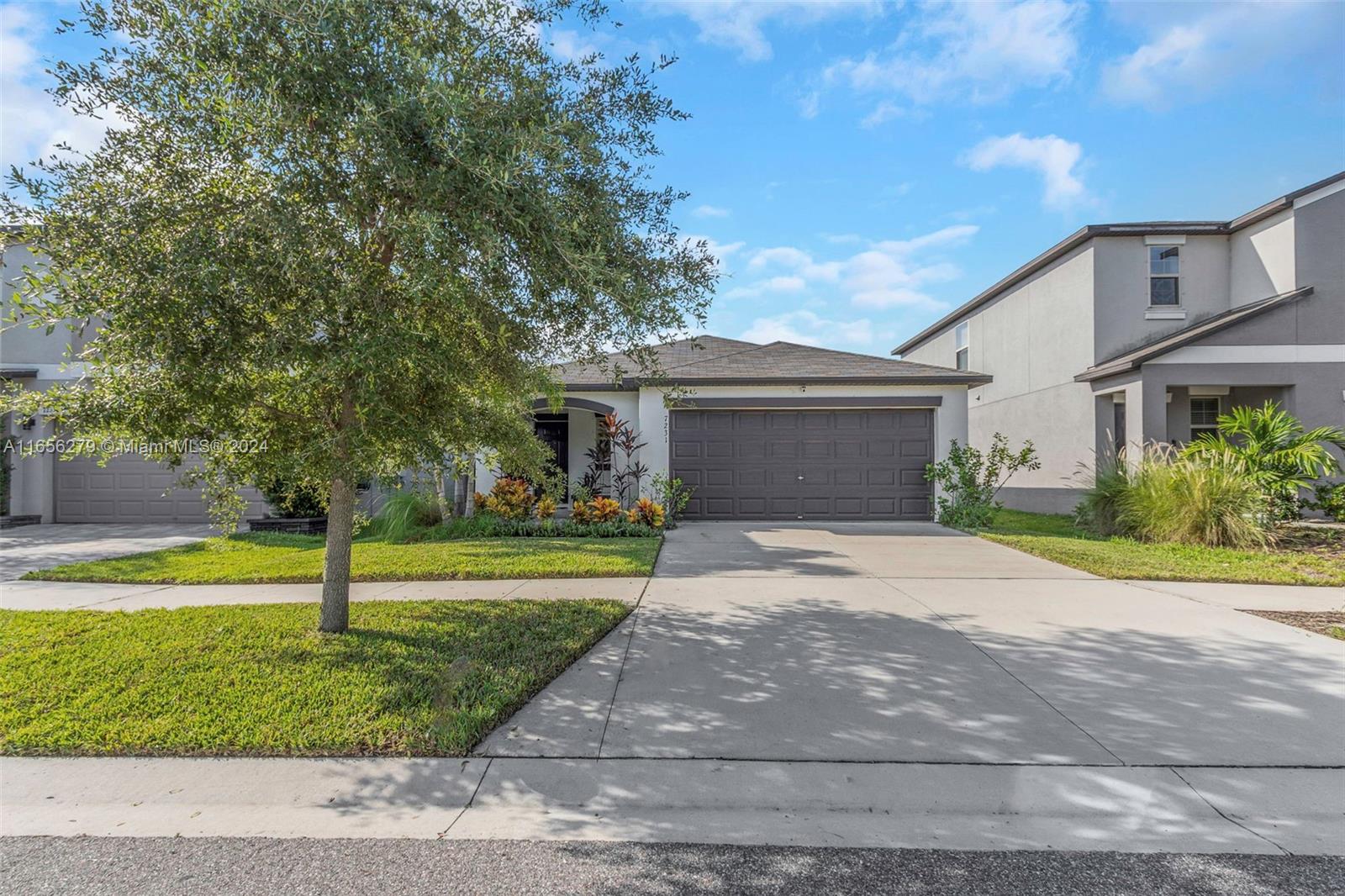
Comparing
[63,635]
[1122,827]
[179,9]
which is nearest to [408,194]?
[179,9]

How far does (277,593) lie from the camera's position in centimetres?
681

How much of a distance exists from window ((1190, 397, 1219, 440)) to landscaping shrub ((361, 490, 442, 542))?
16.4 m

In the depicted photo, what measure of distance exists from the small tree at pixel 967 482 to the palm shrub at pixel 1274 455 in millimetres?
2832

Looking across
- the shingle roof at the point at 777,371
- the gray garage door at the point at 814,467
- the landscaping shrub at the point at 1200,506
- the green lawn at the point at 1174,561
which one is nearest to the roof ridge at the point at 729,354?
the shingle roof at the point at 777,371

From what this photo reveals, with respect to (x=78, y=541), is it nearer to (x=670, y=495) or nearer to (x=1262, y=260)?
(x=670, y=495)

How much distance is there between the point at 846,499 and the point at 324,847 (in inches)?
458

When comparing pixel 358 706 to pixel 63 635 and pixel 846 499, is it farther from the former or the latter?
pixel 846 499

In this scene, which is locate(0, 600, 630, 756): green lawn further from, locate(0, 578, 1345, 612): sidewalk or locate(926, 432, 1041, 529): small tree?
locate(926, 432, 1041, 529): small tree

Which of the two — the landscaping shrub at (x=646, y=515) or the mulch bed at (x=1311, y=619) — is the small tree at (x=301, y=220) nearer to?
the mulch bed at (x=1311, y=619)

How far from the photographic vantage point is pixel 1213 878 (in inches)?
92.7

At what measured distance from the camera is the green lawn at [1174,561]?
7.37 m

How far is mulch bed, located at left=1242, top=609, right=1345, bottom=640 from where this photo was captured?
5.27 metres

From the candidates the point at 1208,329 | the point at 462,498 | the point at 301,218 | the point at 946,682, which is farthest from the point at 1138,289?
the point at 301,218

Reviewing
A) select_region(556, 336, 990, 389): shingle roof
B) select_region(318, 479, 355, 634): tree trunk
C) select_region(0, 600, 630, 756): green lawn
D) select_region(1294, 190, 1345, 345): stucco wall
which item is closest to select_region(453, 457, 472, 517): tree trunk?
select_region(556, 336, 990, 389): shingle roof
